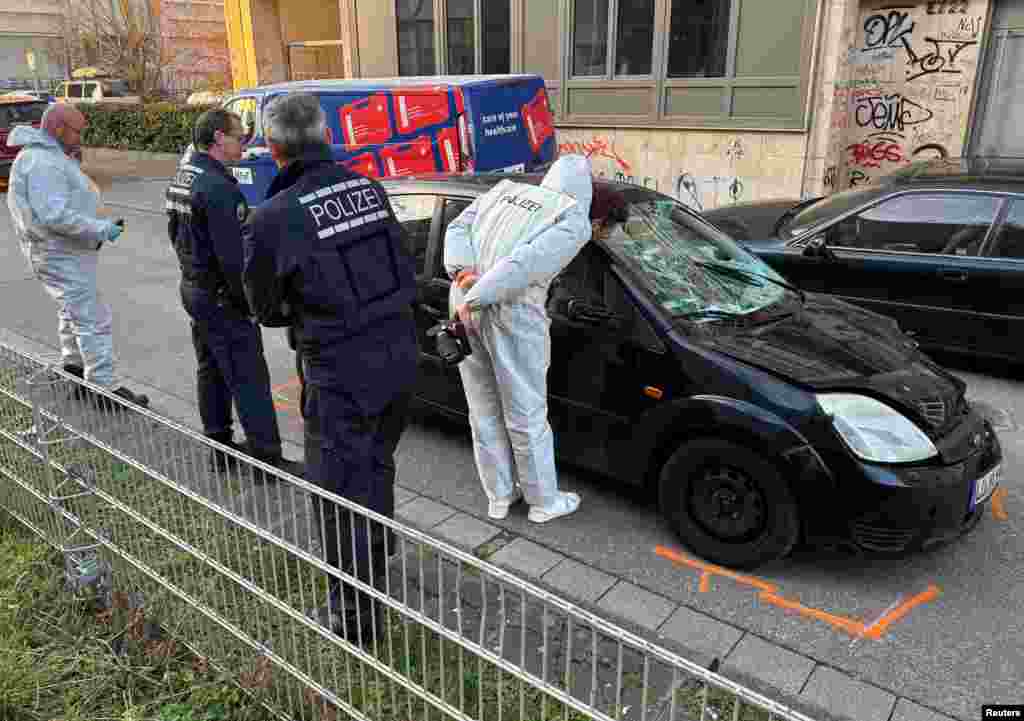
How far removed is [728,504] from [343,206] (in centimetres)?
206

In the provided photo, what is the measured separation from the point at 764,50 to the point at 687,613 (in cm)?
1019

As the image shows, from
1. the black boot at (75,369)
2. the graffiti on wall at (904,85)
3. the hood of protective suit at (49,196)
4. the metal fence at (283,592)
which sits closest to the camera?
the metal fence at (283,592)

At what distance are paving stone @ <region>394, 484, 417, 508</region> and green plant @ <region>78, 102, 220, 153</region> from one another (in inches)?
754

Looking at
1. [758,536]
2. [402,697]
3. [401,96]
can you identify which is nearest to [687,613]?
[758,536]

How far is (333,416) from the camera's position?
115 inches

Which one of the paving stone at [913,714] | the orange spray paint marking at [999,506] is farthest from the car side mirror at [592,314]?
the orange spray paint marking at [999,506]

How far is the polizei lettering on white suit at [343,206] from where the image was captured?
277 centimetres

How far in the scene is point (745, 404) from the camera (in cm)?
339

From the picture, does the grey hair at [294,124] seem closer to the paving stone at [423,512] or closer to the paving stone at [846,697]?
the paving stone at [423,512]

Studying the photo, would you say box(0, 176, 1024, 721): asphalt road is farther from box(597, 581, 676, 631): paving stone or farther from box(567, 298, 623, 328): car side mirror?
box(567, 298, 623, 328): car side mirror

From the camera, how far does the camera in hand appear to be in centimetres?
363

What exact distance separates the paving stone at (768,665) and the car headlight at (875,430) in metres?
0.83

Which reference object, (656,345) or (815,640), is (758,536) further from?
(656,345)

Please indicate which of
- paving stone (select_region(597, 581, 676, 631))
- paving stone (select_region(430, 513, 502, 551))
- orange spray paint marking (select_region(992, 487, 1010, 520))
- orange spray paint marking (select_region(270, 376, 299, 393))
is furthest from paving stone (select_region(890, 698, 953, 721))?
orange spray paint marking (select_region(270, 376, 299, 393))
